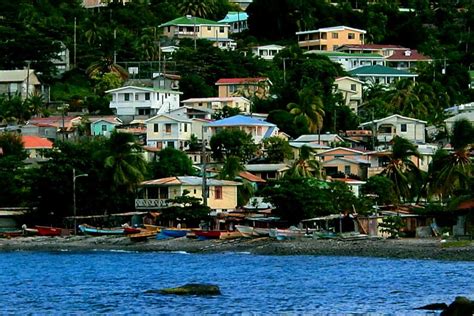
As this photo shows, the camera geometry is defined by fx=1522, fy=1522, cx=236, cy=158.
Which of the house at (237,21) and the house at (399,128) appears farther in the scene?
the house at (237,21)

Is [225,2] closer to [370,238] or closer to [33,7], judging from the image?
[33,7]

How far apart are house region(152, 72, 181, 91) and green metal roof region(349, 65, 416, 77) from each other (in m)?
16.6

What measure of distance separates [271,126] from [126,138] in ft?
59.1

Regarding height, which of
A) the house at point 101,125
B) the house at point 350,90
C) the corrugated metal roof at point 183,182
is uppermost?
the house at point 350,90

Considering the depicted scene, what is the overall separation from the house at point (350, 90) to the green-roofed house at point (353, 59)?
35.4 ft

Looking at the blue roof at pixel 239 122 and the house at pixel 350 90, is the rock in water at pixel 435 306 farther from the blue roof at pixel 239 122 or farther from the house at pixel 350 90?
the house at pixel 350 90

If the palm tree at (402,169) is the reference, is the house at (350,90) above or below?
above

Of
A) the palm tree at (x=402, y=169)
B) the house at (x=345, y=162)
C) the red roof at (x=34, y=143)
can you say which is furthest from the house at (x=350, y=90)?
the palm tree at (x=402, y=169)

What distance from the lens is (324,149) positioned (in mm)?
95688

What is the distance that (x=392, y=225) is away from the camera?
7500 cm

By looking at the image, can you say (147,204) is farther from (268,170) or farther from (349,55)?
(349,55)

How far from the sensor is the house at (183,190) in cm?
8381

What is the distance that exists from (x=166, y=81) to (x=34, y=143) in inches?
802

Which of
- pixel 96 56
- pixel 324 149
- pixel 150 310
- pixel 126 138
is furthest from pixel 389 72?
pixel 150 310
